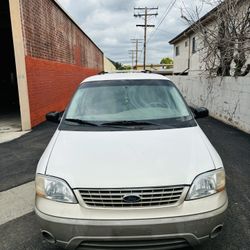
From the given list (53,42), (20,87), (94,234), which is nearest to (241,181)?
(94,234)

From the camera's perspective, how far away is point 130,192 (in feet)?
7.59

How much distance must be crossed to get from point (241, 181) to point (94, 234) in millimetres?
3158

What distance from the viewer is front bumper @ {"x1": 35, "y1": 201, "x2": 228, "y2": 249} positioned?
7.37 ft

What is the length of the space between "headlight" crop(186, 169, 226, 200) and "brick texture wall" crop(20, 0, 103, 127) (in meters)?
7.92

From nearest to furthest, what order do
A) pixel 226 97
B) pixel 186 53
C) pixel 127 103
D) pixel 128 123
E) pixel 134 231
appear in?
pixel 134 231, pixel 128 123, pixel 127 103, pixel 226 97, pixel 186 53

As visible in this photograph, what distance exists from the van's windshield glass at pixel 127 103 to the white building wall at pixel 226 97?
524 cm

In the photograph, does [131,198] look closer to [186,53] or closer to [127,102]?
[127,102]

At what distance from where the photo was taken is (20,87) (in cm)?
893

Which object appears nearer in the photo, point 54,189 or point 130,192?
point 130,192

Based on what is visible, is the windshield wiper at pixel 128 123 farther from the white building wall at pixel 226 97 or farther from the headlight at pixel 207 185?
the white building wall at pixel 226 97

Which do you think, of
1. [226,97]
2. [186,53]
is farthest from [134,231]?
[186,53]

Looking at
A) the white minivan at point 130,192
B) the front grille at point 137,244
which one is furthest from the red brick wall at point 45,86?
the front grille at point 137,244

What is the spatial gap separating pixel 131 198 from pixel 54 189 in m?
0.68

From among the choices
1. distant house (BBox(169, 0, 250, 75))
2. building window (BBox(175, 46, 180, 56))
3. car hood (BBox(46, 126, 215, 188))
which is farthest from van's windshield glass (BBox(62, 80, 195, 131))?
building window (BBox(175, 46, 180, 56))
